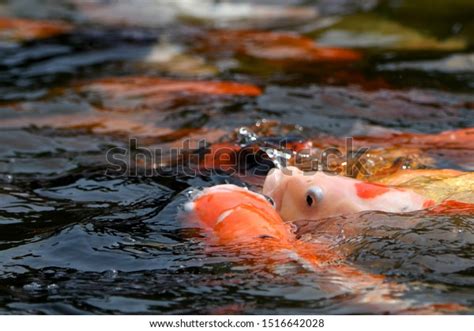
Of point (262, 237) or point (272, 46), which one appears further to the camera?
point (272, 46)

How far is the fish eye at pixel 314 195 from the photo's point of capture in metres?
3.90

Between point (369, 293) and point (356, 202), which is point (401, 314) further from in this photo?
point (356, 202)

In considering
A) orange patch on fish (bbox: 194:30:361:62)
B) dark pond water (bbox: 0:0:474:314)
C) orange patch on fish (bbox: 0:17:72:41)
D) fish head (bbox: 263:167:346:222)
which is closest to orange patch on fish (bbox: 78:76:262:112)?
dark pond water (bbox: 0:0:474:314)

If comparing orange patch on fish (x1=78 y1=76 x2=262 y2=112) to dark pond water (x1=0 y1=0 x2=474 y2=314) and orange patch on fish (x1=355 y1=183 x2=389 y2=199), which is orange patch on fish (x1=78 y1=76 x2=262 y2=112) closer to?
dark pond water (x1=0 y1=0 x2=474 y2=314)

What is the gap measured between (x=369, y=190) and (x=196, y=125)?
194cm

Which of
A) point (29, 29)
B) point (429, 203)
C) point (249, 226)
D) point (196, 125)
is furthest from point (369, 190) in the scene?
point (29, 29)

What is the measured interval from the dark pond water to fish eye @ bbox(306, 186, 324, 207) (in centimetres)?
15

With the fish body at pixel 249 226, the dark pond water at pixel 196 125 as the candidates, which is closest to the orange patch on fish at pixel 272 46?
the dark pond water at pixel 196 125

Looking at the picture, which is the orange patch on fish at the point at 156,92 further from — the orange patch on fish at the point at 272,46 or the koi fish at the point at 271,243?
the koi fish at the point at 271,243

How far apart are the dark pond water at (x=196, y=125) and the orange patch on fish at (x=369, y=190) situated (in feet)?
0.45

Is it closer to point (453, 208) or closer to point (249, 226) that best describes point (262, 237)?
point (249, 226)

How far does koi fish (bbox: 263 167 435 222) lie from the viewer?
3.85 metres

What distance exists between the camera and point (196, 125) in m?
5.59
